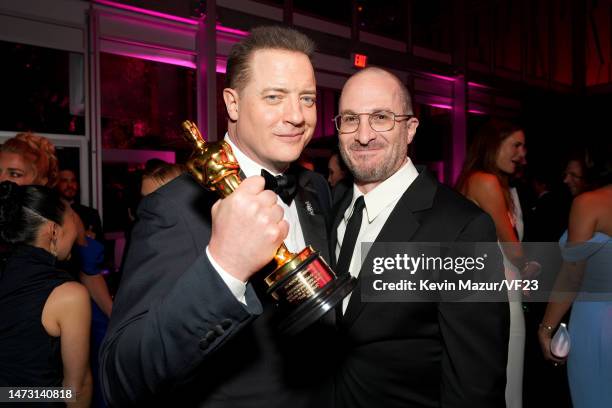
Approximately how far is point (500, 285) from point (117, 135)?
5.15 meters

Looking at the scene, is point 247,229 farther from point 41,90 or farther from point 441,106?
point 441,106

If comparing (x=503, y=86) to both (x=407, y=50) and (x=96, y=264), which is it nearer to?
(x=407, y=50)

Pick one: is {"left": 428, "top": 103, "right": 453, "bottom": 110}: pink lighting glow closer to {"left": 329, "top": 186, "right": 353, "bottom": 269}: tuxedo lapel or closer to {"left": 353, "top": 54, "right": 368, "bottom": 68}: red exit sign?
{"left": 353, "top": 54, "right": 368, "bottom": 68}: red exit sign

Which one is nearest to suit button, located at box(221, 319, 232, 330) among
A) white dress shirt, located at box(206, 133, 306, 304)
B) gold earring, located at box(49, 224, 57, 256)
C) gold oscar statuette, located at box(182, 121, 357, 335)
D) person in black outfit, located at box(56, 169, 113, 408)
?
gold oscar statuette, located at box(182, 121, 357, 335)

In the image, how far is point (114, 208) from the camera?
5598mm

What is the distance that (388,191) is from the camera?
199cm

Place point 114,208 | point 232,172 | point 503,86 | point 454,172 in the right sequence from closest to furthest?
point 232,172 → point 114,208 → point 454,172 → point 503,86

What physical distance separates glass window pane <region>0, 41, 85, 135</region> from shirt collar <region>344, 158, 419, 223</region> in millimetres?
4396

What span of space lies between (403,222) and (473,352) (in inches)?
21.7

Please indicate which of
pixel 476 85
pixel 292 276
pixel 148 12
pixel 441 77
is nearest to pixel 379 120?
pixel 292 276

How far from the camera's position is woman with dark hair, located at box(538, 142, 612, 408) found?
2.69m

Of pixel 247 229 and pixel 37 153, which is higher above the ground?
pixel 37 153

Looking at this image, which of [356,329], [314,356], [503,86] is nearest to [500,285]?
[356,329]

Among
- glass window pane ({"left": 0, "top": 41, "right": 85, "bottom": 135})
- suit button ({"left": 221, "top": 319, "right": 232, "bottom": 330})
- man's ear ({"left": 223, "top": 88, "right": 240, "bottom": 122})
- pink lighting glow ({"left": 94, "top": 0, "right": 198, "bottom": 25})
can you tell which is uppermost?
pink lighting glow ({"left": 94, "top": 0, "right": 198, "bottom": 25})
